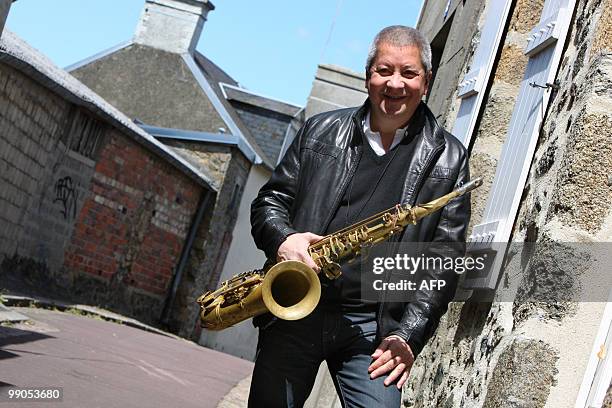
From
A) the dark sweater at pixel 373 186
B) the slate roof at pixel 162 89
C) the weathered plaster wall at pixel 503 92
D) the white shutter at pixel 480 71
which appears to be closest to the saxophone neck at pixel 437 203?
the dark sweater at pixel 373 186

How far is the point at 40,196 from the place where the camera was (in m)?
16.2

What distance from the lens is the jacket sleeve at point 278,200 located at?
3883 millimetres

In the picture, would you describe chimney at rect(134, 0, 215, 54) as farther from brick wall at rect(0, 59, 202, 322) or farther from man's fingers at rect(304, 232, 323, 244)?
man's fingers at rect(304, 232, 323, 244)

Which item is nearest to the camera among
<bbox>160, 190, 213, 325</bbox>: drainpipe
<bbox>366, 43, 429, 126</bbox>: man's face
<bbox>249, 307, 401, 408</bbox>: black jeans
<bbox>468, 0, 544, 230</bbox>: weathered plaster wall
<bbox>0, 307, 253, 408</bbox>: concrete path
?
<bbox>249, 307, 401, 408</bbox>: black jeans

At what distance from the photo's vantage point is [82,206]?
58.3 feet

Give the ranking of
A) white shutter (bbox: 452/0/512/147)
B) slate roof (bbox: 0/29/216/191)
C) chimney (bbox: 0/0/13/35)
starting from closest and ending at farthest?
white shutter (bbox: 452/0/512/147) → chimney (bbox: 0/0/13/35) → slate roof (bbox: 0/29/216/191)

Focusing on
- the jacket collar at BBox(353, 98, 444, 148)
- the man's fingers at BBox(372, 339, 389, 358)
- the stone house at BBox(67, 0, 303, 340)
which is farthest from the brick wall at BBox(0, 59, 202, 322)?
the man's fingers at BBox(372, 339, 389, 358)

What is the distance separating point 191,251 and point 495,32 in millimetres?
17209

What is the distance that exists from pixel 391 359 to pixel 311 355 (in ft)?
0.96

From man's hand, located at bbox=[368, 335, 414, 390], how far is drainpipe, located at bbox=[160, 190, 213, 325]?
62.5 ft

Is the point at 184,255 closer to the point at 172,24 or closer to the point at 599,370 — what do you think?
the point at 172,24

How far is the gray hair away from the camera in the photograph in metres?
3.81

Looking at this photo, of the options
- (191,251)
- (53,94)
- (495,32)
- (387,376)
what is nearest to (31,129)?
(53,94)

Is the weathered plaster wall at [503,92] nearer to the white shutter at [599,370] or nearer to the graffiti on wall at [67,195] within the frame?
the white shutter at [599,370]
